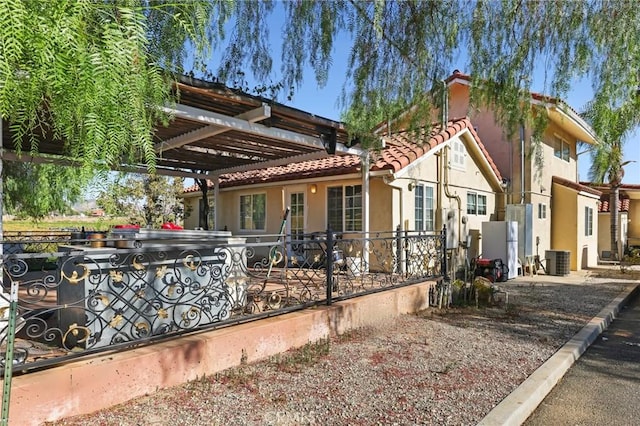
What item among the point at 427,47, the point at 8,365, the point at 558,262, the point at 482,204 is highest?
the point at 427,47

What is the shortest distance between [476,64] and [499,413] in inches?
196

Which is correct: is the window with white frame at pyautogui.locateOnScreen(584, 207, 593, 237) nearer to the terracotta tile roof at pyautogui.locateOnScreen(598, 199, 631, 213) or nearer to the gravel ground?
the terracotta tile roof at pyautogui.locateOnScreen(598, 199, 631, 213)

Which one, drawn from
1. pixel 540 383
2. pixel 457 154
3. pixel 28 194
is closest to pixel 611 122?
pixel 540 383

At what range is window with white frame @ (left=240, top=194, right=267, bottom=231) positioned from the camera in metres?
13.2

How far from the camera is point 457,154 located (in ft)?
41.3

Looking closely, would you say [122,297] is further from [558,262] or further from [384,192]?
[558,262]

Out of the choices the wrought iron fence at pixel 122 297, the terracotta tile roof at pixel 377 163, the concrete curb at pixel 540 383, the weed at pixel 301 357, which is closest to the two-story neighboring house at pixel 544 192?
the terracotta tile roof at pixel 377 163

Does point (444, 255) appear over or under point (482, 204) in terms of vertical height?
under

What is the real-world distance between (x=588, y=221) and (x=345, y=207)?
11979 mm

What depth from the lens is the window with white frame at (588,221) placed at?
16.5m

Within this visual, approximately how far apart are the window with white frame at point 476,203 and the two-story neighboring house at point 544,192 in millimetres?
786

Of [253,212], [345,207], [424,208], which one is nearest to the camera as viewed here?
[345,207]

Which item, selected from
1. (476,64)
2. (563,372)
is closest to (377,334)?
(563,372)

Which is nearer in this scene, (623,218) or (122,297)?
(122,297)
